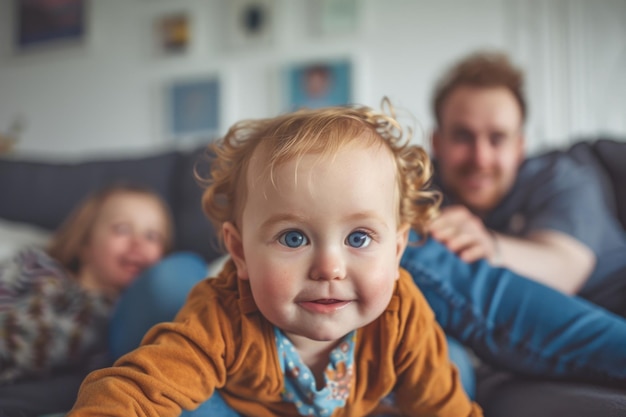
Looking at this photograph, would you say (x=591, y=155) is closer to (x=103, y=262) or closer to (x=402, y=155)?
(x=402, y=155)

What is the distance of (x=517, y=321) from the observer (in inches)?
34.2

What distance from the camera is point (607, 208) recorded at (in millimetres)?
1396

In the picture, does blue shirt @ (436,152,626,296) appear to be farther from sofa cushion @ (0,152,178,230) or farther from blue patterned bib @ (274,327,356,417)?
sofa cushion @ (0,152,178,230)

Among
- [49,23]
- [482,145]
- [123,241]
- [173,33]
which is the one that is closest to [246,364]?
[123,241]

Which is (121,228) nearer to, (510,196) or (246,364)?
(246,364)

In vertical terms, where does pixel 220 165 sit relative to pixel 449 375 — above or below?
above

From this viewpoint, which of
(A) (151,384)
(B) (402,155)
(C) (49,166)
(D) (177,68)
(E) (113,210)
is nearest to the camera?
(A) (151,384)

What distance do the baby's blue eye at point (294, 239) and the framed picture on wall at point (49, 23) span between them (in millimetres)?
2709

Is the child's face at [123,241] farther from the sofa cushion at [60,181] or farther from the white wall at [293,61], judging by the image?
the white wall at [293,61]

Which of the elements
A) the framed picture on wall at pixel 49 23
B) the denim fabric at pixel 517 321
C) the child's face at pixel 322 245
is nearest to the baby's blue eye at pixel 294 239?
the child's face at pixel 322 245

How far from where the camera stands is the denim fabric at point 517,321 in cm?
84

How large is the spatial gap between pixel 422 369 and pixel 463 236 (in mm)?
361

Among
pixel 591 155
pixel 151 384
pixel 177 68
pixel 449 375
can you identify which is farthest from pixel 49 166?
pixel 591 155

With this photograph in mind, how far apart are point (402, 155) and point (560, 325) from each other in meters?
0.39
